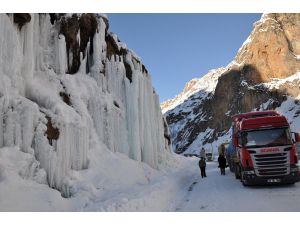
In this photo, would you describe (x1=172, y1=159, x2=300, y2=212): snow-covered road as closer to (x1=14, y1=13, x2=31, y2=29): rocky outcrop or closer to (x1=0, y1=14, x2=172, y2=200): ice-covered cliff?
(x1=0, y1=14, x2=172, y2=200): ice-covered cliff

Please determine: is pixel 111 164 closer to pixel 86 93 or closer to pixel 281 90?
pixel 86 93

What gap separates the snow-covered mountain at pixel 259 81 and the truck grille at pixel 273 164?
90.7 meters

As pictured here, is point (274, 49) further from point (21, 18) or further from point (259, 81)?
point (21, 18)

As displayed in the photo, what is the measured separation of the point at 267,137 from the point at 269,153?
0.90 metres

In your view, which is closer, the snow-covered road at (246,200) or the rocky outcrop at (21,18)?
the snow-covered road at (246,200)

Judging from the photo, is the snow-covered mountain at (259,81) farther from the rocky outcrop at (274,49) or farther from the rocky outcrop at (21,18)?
→ the rocky outcrop at (21,18)

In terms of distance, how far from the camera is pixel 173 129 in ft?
545

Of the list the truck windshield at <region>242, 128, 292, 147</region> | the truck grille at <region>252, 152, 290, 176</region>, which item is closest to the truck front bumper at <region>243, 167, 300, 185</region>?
the truck grille at <region>252, 152, 290, 176</region>

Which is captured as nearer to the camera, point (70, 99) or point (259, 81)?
point (70, 99)

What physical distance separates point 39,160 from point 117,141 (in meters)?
8.18

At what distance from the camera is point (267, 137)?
51.6ft

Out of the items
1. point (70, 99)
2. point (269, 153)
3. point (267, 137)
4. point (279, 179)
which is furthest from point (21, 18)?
point (279, 179)

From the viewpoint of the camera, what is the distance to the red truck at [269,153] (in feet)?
49.0

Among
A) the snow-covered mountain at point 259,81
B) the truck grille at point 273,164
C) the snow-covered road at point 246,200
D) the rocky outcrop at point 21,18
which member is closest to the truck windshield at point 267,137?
the truck grille at point 273,164
